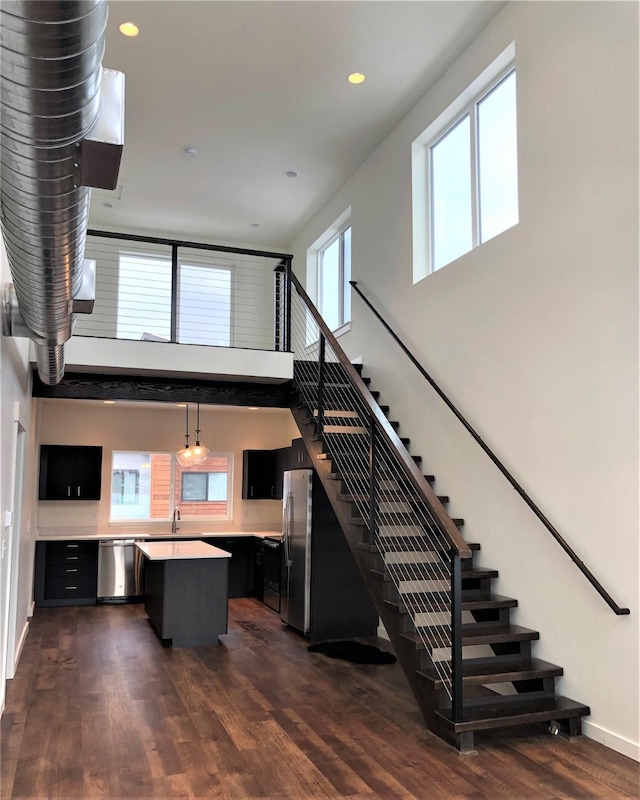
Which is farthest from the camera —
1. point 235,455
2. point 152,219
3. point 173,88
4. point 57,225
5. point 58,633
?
point 235,455

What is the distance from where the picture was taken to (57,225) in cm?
245

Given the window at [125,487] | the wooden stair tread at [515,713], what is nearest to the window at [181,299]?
the window at [125,487]

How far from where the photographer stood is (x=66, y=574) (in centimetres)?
882

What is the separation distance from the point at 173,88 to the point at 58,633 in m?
5.47

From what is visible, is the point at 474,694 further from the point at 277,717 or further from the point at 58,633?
the point at 58,633

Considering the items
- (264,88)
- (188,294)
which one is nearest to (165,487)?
(188,294)

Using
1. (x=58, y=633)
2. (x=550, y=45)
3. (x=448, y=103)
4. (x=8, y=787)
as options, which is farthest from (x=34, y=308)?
(x=58, y=633)

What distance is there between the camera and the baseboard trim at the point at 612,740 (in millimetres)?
3747

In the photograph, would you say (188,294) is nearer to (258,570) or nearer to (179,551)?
(258,570)

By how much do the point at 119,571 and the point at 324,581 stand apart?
338 centimetres

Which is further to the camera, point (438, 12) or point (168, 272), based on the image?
point (168, 272)

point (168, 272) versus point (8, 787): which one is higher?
point (168, 272)

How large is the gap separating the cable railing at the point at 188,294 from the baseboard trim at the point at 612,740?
21.8ft

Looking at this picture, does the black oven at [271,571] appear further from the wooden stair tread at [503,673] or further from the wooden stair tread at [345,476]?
the wooden stair tread at [503,673]
